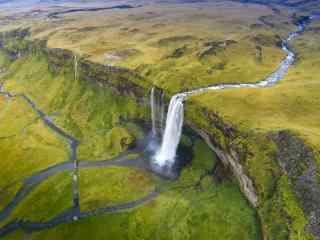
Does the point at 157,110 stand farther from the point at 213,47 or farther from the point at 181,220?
the point at 213,47

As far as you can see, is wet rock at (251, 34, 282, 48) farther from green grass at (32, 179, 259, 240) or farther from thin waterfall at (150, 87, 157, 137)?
green grass at (32, 179, 259, 240)

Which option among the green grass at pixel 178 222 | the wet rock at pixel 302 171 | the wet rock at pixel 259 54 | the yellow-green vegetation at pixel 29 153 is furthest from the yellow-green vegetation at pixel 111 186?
the wet rock at pixel 259 54

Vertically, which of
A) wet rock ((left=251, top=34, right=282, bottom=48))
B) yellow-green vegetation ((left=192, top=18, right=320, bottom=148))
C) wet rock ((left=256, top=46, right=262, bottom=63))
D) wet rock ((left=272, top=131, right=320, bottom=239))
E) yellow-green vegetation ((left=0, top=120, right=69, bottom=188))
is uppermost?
wet rock ((left=251, top=34, right=282, bottom=48))

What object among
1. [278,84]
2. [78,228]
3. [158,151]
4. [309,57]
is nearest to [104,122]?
[158,151]

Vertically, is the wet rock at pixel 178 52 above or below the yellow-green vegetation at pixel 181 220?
above

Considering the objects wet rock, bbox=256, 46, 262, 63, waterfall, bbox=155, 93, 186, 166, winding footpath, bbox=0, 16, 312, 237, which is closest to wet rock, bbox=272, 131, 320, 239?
waterfall, bbox=155, 93, 186, 166

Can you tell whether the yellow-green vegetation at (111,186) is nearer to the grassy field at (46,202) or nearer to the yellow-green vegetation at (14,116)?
the grassy field at (46,202)

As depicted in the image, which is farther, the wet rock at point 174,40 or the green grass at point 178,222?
the wet rock at point 174,40
